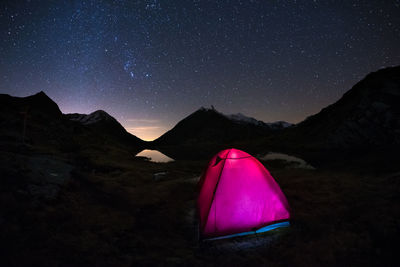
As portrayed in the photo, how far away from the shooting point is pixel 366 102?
3825 cm

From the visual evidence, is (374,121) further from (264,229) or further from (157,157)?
(157,157)

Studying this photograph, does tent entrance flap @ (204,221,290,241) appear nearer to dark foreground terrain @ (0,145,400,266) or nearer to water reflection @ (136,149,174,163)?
dark foreground terrain @ (0,145,400,266)

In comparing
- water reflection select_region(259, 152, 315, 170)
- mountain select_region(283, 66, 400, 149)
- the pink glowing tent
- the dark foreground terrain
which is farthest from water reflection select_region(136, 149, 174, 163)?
mountain select_region(283, 66, 400, 149)

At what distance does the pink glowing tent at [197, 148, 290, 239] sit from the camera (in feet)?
20.0

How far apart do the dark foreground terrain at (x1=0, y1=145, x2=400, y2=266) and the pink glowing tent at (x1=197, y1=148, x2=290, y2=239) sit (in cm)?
33

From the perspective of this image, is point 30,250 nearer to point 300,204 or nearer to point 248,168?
point 248,168

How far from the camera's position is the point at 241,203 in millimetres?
6348

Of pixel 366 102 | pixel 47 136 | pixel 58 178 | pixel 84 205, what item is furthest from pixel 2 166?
pixel 366 102

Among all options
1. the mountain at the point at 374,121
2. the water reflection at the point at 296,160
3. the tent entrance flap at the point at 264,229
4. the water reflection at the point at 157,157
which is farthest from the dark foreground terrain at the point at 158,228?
the water reflection at the point at 157,157

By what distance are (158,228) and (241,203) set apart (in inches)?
118

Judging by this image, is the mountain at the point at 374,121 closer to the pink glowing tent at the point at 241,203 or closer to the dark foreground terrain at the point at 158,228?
the dark foreground terrain at the point at 158,228

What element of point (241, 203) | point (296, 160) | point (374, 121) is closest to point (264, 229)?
point (241, 203)

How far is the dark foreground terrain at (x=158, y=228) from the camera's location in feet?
16.1

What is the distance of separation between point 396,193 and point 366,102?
129 feet
